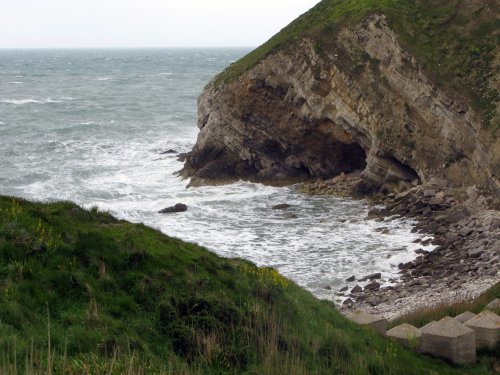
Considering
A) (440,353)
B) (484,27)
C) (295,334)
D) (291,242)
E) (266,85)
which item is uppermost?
(484,27)

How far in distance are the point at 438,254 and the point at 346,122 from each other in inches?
511

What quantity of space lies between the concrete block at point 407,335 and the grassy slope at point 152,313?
1.66ft

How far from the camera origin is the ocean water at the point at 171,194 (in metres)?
25.5

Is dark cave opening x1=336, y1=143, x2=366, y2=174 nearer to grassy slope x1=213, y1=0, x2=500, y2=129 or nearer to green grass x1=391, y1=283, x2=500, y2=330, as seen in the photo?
grassy slope x1=213, y1=0, x2=500, y2=129

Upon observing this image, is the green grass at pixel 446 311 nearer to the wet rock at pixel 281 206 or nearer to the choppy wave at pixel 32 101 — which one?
the wet rock at pixel 281 206

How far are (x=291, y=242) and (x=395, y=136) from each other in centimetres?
961

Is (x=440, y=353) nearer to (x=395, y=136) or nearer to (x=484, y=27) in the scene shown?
(x=395, y=136)

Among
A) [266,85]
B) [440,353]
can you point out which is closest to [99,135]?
[266,85]

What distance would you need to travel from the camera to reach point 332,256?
25.3 m

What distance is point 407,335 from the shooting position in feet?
41.4

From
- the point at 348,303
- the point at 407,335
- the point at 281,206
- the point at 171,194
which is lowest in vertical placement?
the point at 348,303

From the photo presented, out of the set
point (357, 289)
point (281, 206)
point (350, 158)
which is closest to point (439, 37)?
point (350, 158)

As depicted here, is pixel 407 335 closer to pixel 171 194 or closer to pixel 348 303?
pixel 348 303

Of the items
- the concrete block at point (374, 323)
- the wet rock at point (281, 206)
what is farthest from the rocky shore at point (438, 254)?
the concrete block at point (374, 323)
